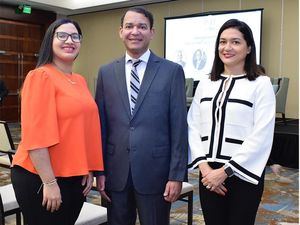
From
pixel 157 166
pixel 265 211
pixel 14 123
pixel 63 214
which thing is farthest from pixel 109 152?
pixel 14 123

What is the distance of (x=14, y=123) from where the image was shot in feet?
31.8

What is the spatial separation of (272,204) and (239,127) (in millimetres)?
2231

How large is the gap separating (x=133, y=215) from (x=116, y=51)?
8.87 m

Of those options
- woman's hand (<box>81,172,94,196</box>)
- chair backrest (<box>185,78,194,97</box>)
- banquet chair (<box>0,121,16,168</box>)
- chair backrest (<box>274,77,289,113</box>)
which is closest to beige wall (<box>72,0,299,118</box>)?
chair backrest (<box>274,77,289,113</box>)

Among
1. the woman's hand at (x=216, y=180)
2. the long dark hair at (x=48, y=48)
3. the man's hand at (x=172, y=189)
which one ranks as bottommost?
the man's hand at (x=172, y=189)

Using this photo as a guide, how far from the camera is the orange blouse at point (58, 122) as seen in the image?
4.79 feet

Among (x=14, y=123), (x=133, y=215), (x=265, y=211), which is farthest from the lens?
(x=14, y=123)

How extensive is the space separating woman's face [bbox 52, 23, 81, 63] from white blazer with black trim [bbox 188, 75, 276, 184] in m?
0.63

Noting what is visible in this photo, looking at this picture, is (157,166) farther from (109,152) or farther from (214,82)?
(214,82)

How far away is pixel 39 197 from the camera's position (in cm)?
151

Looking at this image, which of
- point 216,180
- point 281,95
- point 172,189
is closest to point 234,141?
point 216,180

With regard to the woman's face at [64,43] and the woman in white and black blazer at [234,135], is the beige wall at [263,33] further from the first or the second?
the woman's face at [64,43]

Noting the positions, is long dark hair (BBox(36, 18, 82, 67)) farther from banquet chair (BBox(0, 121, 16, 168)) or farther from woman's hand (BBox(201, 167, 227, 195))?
banquet chair (BBox(0, 121, 16, 168))

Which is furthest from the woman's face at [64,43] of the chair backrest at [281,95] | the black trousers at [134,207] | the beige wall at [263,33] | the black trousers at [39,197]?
the beige wall at [263,33]
